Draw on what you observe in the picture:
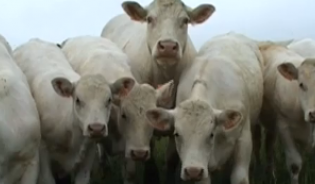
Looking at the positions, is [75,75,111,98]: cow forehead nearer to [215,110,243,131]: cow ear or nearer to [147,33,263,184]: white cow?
[147,33,263,184]: white cow

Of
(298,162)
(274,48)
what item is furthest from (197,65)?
(274,48)

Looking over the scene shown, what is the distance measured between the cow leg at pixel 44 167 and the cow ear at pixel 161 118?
142 centimetres

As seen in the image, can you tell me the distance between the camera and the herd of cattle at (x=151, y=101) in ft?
27.2

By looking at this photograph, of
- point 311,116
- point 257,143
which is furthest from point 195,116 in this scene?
point 257,143

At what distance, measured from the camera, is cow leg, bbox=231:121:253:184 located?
8.91 m

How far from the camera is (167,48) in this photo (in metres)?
9.36

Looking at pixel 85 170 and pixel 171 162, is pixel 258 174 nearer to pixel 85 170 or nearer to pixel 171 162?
pixel 171 162

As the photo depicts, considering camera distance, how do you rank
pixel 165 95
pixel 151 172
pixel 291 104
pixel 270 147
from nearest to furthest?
pixel 165 95
pixel 291 104
pixel 151 172
pixel 270 147

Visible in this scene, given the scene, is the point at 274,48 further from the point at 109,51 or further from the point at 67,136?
the point at 67,136

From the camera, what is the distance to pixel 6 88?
334 inches

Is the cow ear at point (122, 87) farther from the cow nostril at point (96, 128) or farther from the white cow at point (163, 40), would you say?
the cow nostril at point (96, 128)

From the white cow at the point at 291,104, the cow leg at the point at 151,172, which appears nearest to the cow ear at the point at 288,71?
the white cow at the point at 291,104

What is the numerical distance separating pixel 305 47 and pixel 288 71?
2786mm

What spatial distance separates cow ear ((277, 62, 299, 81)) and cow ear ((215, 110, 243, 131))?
1815 mm
